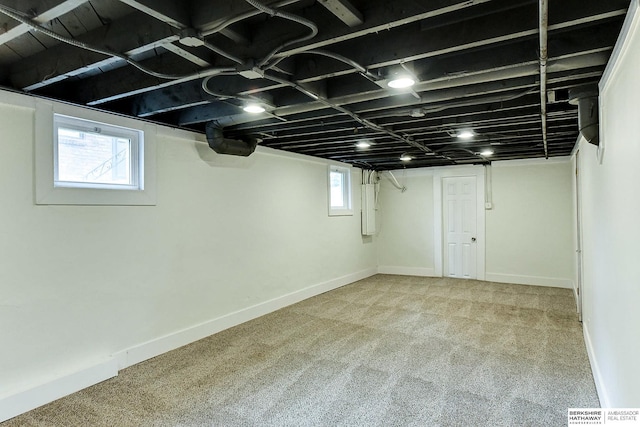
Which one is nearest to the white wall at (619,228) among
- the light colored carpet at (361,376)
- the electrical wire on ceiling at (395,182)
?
the light colored carpet at (361,376)

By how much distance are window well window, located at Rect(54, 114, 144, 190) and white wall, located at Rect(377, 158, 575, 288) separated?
5.34m

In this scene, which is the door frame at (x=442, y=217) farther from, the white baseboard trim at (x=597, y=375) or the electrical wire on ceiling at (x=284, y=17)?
the electrical wire on ceiling at (x=284, y=17)

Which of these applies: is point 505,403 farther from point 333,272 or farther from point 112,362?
point 333,272

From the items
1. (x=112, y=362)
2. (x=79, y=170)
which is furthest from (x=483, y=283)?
(x=79, y=170)

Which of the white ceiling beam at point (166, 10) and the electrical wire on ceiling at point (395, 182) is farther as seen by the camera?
the electrical wire on ceiling at point (395, 182)

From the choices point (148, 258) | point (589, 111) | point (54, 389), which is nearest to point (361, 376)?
point (148, 258)

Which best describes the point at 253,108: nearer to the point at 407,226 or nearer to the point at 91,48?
the point at 91,48

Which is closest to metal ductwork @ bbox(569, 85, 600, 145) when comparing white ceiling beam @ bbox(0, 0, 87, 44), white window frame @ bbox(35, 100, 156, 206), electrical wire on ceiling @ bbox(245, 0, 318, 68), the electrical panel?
electrical wire on ceiling @ bbox(245, 0, 318, 68)

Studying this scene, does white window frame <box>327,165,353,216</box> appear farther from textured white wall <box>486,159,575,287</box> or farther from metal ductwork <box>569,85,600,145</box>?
metal ductwork <box>569,85,600,145</box>

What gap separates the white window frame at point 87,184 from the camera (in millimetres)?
2652

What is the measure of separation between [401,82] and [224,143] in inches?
81.2

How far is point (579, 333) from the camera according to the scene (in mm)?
3869

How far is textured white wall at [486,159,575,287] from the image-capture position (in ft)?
19.9

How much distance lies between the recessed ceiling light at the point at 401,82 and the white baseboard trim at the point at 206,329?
300 centimetres
